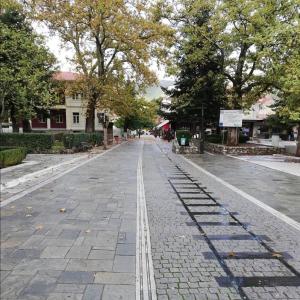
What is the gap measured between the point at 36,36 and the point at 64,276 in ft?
74.9

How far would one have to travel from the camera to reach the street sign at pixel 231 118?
2648cm

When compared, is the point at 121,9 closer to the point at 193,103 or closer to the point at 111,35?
the point at 111,35

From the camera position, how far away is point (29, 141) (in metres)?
25.1

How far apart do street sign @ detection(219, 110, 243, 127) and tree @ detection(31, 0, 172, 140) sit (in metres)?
8.66

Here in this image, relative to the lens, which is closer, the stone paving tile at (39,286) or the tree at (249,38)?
the stone paving tile at (39,286)

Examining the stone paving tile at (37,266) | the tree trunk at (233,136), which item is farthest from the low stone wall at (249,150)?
the stone paving tile at (37,266)

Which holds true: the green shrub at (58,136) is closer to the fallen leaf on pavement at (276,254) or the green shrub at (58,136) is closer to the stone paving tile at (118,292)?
the fallen leaf on pavement at (276,254)

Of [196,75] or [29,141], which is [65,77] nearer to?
[196,75]

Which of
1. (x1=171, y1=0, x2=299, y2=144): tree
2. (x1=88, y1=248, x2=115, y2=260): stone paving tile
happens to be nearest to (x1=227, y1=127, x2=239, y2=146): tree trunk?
(x1=171, y1=0, x2=299, y2=144): tree

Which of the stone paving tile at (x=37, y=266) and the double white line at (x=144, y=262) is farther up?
the stone paving tile at (x=37, y=266)

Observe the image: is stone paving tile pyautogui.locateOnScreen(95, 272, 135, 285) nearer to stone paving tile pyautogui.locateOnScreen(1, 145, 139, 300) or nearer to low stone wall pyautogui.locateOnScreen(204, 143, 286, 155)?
stone paving tile pyautogui.locateOnScreen(1, 145, 139, 300)

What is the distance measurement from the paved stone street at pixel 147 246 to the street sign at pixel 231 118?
16.9 m

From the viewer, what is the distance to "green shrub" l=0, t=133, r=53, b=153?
2495cm

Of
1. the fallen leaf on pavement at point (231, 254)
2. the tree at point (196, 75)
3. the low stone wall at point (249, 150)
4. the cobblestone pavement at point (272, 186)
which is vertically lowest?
the cobblestone pavement at point (272, 186)
